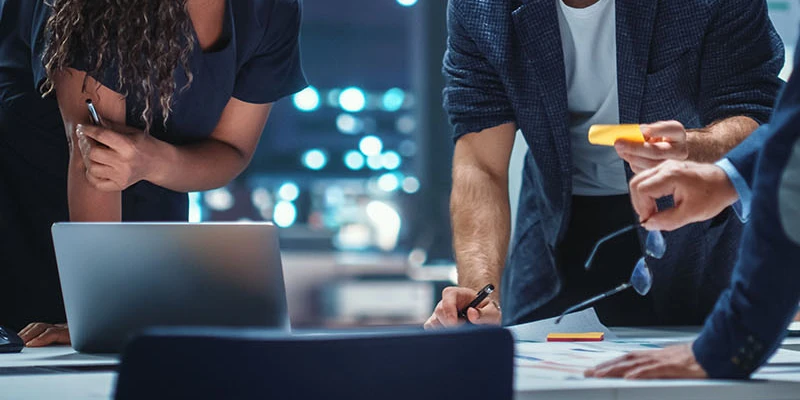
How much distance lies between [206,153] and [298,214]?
328 inches

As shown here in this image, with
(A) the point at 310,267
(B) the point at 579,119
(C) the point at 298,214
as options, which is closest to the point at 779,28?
(B) the point at 579,119

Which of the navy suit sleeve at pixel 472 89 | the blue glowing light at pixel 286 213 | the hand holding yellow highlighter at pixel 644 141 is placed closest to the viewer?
the hand holding yellow highlighter at pixel 644 141

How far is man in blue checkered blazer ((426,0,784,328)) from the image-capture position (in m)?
1.92

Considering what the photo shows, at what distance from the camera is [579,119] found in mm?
2039

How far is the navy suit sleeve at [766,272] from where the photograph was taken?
1.00m

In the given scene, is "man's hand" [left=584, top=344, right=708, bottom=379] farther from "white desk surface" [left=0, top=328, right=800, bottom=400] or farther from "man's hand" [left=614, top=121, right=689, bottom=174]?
"man's hand" [left=614, top=121, right=689, bottom=174]

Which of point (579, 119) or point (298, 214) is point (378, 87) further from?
point (579, 119)

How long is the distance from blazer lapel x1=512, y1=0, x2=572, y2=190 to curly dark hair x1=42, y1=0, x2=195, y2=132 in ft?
2.31

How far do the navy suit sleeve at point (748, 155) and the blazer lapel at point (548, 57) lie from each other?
2.50ft

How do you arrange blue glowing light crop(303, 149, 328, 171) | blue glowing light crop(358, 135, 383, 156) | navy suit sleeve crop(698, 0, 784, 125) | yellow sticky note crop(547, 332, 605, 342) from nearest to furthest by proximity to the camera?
yellow sticky note crop(547, 332, 605, 342) → navy suit sleeve crop(698, 0, 784, 125) → blue glowing light crop(303, 149, 328, 171) → blue glowing light crop(358, 135, 383, 156)

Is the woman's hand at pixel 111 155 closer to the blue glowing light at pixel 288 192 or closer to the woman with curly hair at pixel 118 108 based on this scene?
the woman with curly hair at pixel 118 108

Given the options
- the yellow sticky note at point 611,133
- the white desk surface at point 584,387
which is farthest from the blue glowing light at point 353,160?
the white desk surface at point 584,387

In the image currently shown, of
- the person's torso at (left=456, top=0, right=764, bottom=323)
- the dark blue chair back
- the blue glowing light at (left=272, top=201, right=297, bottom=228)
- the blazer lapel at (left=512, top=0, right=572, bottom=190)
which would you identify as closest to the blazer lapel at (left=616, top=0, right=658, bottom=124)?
the person's torso at (left=456, top=0, right=764, bottom=323)

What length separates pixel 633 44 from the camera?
1931mm
